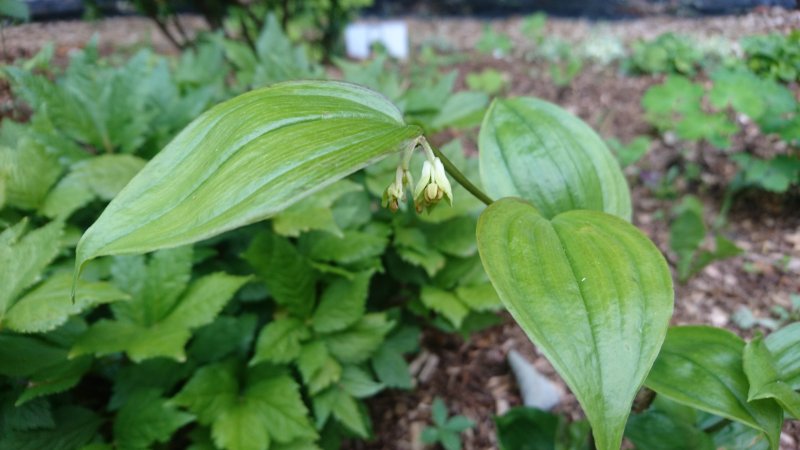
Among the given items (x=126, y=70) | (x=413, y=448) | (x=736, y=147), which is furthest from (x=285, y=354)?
(x=736, y=147)

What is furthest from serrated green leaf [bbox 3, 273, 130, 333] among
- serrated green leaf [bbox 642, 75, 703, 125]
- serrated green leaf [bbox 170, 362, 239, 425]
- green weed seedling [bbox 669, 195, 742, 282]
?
serrated green leaf [bbox 642, 75, 703, 125]

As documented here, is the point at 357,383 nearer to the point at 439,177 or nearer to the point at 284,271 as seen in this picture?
the point at 284,271

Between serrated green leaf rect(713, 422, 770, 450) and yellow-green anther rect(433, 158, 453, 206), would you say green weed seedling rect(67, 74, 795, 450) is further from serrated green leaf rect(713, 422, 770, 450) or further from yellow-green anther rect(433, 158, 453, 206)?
serrated green leaf rect(713, 422, 770, 450)

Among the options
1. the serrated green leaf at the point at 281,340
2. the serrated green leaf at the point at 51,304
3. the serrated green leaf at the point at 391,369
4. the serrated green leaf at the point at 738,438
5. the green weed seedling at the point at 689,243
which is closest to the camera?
the serrated green leaf at the point at 51,304

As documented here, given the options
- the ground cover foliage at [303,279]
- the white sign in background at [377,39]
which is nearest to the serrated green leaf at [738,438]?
the ground cover foliage at [303,279]

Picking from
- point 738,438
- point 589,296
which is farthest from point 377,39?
point 589,296

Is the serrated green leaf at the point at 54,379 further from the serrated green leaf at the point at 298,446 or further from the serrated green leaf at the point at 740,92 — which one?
the serrated green leaf at the point at 740,92

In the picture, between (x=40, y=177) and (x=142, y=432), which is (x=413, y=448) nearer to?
(x=142, y=432)

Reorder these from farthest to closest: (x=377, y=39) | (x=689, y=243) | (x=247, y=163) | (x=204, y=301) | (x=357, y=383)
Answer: (x=377, y=39), (x=689, y=243), (x=357, y=383), (x=204, y=301), (x=247, y=163)
